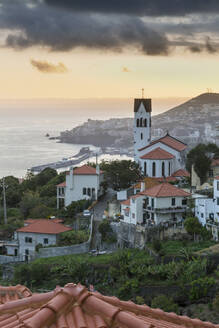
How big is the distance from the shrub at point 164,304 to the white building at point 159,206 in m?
6.65

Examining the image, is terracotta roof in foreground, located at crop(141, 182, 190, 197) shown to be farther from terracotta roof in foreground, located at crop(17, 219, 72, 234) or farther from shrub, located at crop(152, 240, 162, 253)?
terracotta roof in foreground, located at crop(17, 219, 72, 234)

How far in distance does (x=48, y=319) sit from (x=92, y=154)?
484 feet

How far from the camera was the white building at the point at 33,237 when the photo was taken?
29.7 metres

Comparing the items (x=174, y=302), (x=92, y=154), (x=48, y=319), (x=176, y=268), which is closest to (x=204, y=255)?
(x=176, y=268)

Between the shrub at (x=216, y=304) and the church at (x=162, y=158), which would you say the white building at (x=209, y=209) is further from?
the church at (x=162, y=158)

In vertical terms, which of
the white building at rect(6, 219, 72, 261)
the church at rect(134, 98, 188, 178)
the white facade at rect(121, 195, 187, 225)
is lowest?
the white building at rect(6, 219, 72, 261)

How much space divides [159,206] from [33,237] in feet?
23.2

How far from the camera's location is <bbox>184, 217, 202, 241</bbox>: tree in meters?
26.4

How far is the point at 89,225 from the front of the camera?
30547mm

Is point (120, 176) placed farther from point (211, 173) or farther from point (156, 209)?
point (156, 209)

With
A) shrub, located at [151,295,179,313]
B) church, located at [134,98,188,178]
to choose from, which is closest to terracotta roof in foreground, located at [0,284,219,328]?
shrub, located at [151,295,179,313]

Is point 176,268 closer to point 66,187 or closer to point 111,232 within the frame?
point 111,232

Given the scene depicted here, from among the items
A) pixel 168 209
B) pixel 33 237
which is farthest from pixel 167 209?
pixel 33 237

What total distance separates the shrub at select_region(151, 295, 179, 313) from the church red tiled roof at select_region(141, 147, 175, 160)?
733 inches
